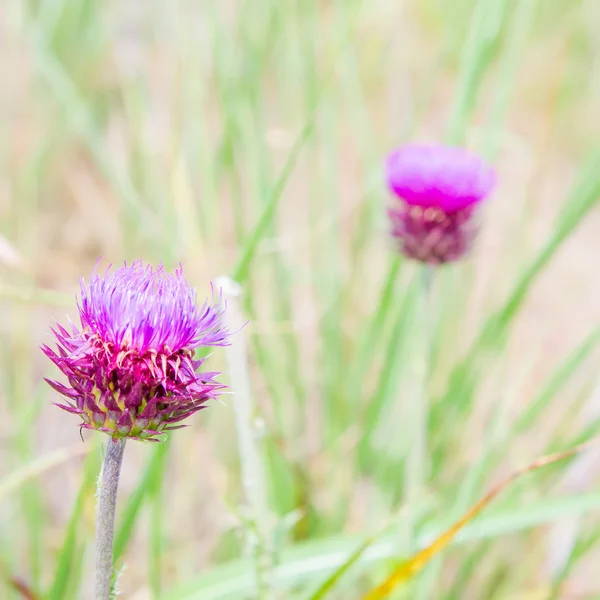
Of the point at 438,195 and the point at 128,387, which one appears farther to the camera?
the point at 438,195

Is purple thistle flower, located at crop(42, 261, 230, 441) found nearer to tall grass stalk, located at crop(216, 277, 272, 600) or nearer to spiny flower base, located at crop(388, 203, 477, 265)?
tall grass stalk, located at crop(216, 277, 272, 600)

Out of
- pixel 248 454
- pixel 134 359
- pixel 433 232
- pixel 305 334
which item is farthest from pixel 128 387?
pixel 305 334

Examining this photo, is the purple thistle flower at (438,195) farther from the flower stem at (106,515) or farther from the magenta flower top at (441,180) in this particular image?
the flower stem at (106,515)

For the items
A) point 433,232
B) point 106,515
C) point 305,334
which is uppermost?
point 305,334

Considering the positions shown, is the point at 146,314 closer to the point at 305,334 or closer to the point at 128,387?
the point at 128,387

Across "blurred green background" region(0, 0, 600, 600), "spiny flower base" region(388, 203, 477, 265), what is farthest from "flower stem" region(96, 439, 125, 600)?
"spiny flower base" region(388, 203, 477, 265)

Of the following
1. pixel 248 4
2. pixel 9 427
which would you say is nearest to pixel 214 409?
pixel 9 427

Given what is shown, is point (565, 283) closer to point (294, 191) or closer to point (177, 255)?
point (294, 191)
